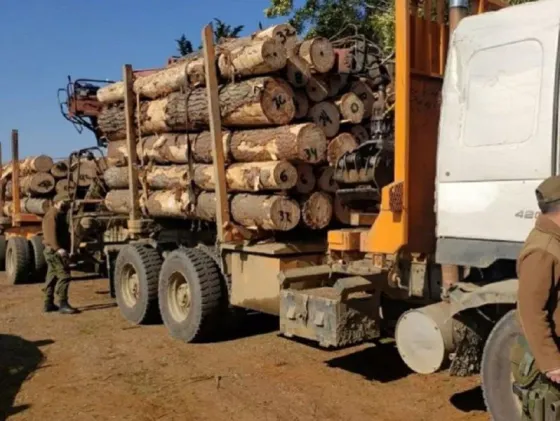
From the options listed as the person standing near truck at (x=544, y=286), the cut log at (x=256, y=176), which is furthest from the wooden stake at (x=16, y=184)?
the person standing near truck at (x=544, y=286)

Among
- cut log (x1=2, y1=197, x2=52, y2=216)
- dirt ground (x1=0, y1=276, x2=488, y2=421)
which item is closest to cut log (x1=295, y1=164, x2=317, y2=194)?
dirt ground (x1=0, y1=276, x2=488, y2=421)

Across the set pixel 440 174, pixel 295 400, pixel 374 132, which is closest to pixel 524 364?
pixel 440 174

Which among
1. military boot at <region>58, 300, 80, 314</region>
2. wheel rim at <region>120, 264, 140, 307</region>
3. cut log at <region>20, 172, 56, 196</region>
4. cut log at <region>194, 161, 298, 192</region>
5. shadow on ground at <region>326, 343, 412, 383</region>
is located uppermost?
cut log at <region>194, 161, 298, 192</region>

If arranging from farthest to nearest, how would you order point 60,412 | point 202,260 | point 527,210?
point 202,260 → point 60,412 → point 527,210

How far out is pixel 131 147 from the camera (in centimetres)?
951

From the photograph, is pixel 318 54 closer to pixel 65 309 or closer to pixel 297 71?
pixel 297 71

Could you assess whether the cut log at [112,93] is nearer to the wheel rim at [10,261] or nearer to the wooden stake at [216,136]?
the wooden stake at [216,136]

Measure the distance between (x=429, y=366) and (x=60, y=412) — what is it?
10.00 ft

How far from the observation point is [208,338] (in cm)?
810

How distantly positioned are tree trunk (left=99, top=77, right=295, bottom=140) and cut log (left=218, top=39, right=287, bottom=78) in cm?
11

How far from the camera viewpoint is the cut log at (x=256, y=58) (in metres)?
7.00

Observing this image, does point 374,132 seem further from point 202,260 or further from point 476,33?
point 202,260

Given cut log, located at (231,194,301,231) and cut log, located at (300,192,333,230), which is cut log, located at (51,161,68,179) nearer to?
cut log, located at (231,194,301,231)

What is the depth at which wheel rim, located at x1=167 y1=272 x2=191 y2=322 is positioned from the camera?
8297mm
